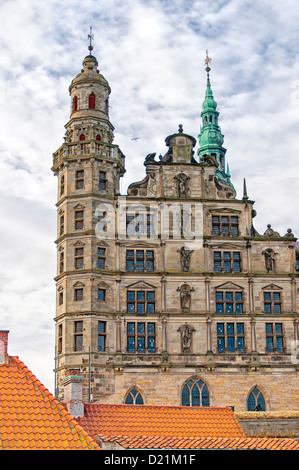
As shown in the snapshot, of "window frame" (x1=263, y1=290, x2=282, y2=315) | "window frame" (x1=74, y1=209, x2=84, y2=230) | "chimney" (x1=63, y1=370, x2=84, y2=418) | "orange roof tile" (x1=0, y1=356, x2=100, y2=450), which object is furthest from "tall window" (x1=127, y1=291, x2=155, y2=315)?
"orange roof tile" (x1=0, y1=356, x2=100, y2=450)

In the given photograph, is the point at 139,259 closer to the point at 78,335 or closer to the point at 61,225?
the point at 61,225

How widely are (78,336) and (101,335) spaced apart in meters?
1.31

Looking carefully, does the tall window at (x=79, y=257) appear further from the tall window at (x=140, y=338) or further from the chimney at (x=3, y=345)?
the chimney at (x=3, y=345)

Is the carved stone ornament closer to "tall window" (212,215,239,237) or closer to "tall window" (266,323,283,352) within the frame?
"tall window" (266,323,283,352)

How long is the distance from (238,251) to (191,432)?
2037 centimetres

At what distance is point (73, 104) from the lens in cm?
4778

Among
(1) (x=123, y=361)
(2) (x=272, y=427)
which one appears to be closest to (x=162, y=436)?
(2) (x=272, y=427)

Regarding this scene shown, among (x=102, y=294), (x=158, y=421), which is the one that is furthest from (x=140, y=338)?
(x=158, y=421)

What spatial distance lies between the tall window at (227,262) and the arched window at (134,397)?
8.76m

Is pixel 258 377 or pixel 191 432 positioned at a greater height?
pixel 258 377

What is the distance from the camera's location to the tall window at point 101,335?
42.5m

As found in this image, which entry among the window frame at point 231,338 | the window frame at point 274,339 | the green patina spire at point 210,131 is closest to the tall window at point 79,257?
the window frame at point 231,338
